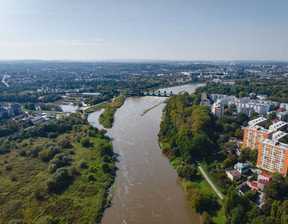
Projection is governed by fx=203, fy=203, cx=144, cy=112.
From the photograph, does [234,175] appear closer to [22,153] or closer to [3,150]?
[22,153]

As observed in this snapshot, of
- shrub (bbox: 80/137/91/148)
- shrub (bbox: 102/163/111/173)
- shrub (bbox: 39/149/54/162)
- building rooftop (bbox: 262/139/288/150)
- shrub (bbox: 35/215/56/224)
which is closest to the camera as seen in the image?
shrub (bbox: 35/215/56/224)

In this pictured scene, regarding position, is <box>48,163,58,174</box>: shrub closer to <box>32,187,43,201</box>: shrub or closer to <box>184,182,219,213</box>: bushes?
<box>32,187,43,201</box>: shrub

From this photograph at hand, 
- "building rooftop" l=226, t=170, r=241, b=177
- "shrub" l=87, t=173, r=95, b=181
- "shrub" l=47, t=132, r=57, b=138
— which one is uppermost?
"shrub" l=47, t=132, r=57, b=138

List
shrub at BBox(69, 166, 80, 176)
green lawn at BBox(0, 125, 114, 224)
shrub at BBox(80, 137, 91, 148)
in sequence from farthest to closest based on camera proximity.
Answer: shrub at BBox(80, 137, 91, 148) → shrub at BBox(69, 166, 80, 176) → green lawn at BBox(0, 125, 114, 224)

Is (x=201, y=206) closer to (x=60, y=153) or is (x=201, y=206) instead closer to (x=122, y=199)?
(x=122, y=199)

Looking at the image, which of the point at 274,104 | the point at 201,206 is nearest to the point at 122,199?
the point at 201,206

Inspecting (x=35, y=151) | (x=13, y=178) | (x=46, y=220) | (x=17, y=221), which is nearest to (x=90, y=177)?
(x=46, y=220)

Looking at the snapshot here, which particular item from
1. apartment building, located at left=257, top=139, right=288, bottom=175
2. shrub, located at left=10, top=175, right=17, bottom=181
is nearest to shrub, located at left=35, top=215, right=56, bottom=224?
shrub, located at left=10, top=175, right=17, bottom=181

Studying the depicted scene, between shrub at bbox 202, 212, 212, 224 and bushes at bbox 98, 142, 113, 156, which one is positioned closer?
shrub at bbox 202, 212, 212, 224
